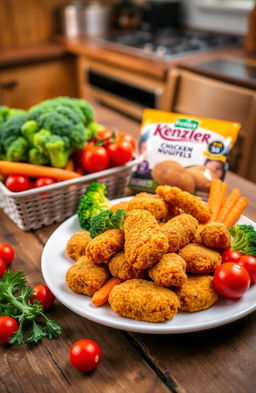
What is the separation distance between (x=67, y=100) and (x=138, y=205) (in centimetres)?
53

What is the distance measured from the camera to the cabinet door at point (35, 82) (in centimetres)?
297

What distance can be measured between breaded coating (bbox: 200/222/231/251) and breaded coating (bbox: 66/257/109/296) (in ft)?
0.81

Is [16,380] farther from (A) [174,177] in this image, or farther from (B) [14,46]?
(B) [14,46]

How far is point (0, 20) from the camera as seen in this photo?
314cm

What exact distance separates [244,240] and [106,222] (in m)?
0.34

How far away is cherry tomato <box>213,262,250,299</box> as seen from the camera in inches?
29.9

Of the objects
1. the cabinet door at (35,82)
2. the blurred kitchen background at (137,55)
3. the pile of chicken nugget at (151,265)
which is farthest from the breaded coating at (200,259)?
the cabinet door at (35,82)

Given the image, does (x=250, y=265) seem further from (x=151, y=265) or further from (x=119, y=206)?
(x=119, y=206)

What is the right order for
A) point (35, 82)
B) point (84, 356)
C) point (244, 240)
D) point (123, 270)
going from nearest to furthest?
point (84, 356)
point (123, 270)
point (244, 240)
point (35, 82)

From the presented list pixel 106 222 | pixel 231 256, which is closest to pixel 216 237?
pixel 231 256

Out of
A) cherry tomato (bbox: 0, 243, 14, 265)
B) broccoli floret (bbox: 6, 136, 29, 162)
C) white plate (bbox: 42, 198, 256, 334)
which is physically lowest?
cherry tomato (bbox: 0, 243, 14, 265)

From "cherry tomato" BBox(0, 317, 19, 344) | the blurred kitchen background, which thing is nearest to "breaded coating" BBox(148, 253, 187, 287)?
"cherry tomato" BBox(0, 317, 19, 344)

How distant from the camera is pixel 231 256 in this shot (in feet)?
2.83

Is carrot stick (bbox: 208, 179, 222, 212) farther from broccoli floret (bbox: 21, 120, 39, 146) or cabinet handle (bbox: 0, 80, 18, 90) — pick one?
cabinet handle (bbox: 0, 80, 18, 90)
